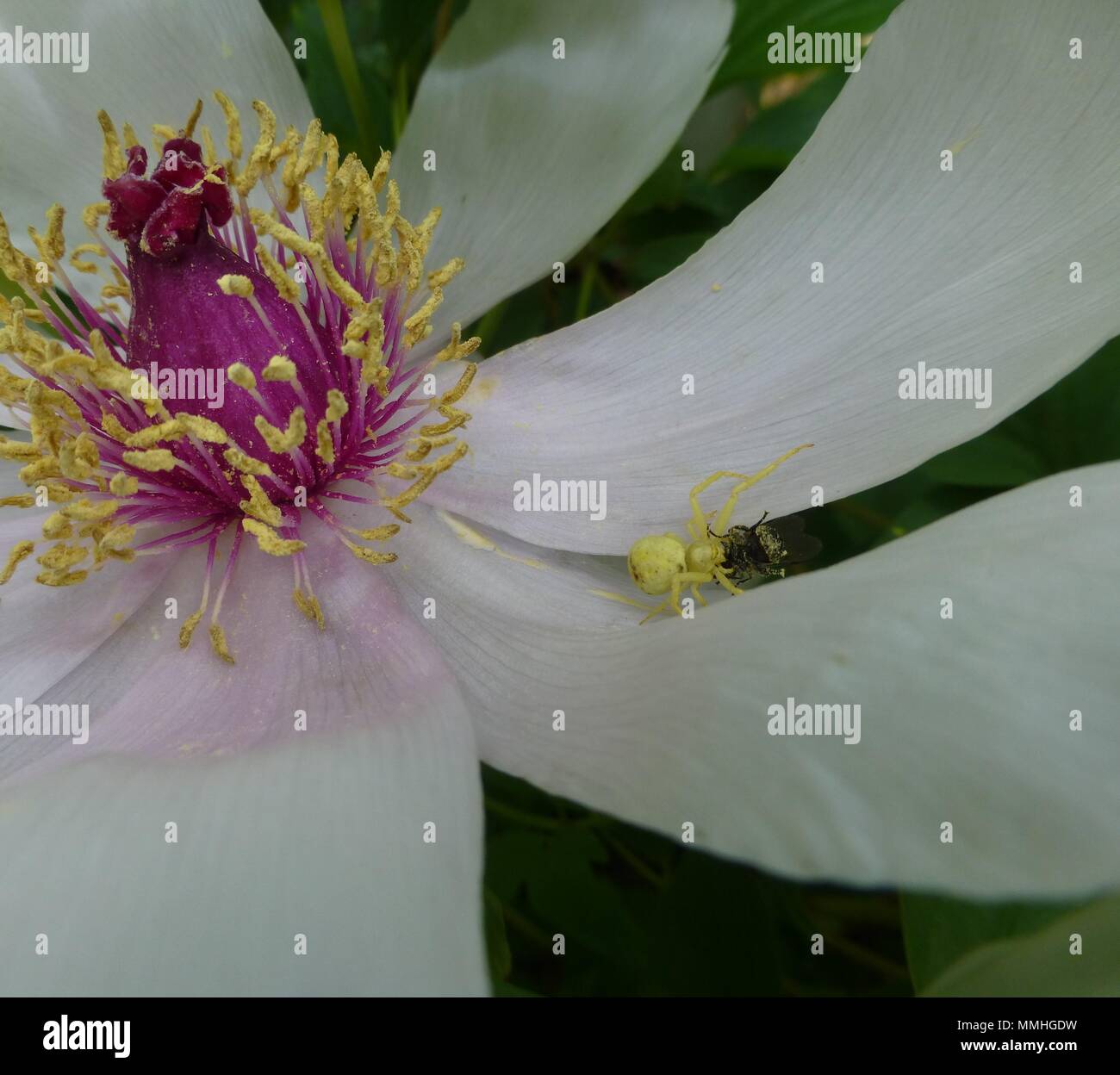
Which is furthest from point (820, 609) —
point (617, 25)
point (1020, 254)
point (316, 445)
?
point (617, 25)

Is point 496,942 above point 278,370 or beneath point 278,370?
beneath

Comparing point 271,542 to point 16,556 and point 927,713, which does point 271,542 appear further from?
point 927,713

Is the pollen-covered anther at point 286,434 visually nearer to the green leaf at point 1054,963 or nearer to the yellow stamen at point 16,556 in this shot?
the yellow stamen at point 16,556

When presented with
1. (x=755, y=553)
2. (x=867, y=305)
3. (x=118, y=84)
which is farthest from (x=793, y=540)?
(x=118, y=84)

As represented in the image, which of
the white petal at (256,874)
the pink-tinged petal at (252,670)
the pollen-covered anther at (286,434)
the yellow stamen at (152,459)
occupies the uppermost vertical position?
the pollen-covered anther at (286,434)

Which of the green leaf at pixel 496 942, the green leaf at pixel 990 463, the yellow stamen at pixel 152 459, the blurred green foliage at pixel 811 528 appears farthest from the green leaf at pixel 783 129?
the green leaf at pixel 496 942
